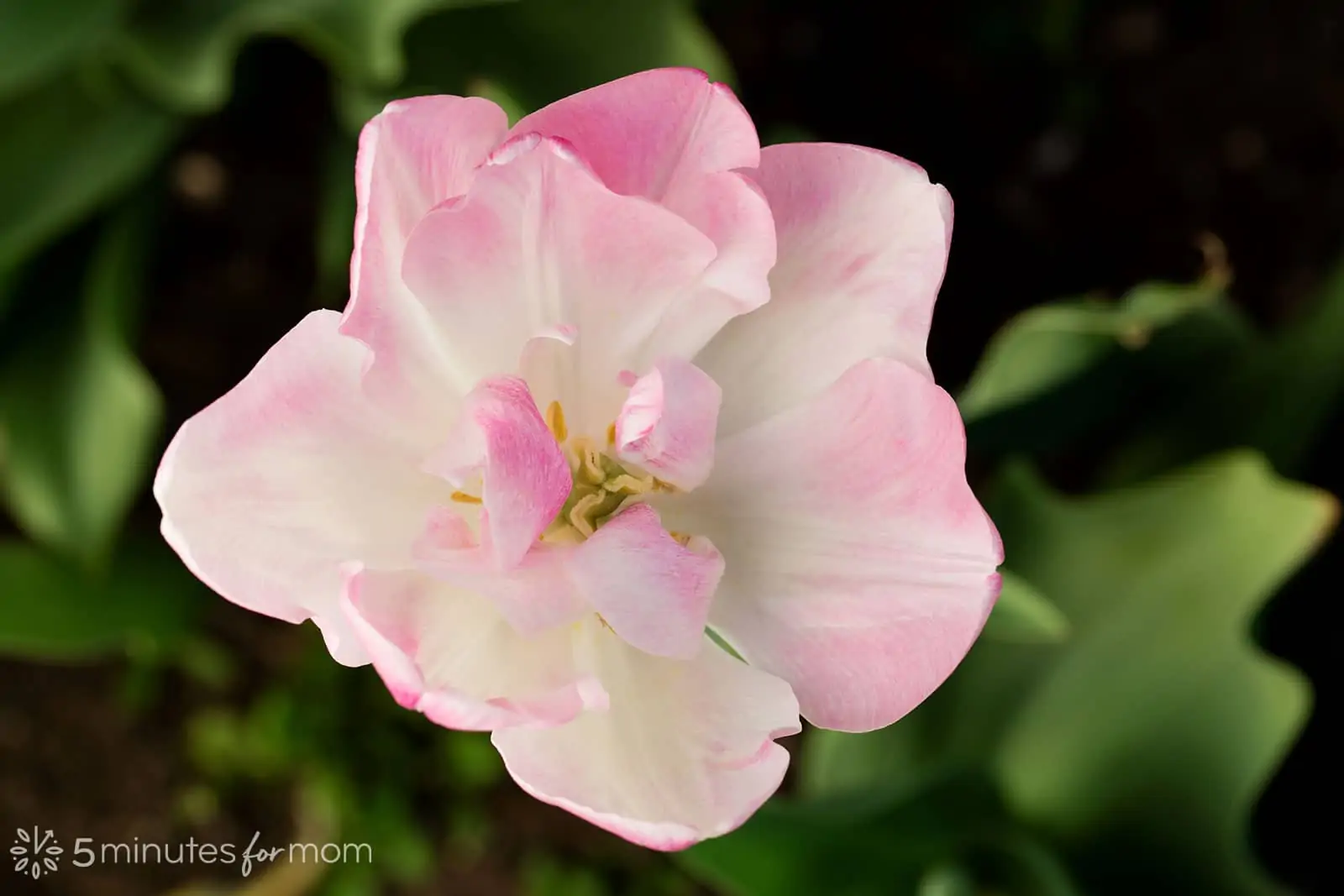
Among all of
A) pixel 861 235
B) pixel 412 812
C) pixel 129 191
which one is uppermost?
pixel 861 235

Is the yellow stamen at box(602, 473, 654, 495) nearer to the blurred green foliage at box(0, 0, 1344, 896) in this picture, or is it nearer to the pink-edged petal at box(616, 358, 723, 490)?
the pink-edged petal at box(616, 358, 723, 490)

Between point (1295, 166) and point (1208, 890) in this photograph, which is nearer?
point (1208, 890)

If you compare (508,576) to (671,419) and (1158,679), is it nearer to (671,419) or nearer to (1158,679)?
(671,419)

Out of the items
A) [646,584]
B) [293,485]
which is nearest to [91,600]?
[293,485]

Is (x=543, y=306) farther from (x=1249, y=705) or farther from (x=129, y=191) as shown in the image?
(x=129, y=191)

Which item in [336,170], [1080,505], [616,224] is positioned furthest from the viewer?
[336,170]

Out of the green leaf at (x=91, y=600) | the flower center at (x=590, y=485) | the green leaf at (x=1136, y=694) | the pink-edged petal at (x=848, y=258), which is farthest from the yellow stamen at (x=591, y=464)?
the green leaf at (x=91, y=600)

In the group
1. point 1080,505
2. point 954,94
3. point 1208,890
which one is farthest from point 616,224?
point 954,94

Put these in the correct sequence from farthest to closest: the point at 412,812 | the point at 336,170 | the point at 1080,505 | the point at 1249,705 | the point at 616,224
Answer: the point at 412,812 < the point at 336,170 < the point at 1080,505 < the point at 1249,705 < the point at 616,224
